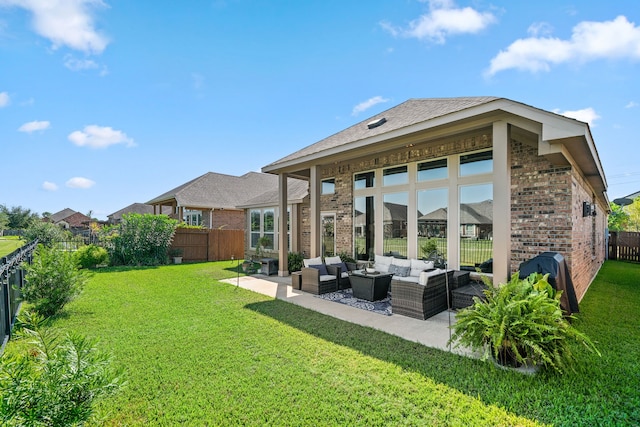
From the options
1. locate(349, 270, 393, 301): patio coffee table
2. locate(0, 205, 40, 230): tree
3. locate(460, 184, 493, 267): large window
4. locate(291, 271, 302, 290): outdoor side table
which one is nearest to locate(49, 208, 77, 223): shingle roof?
locate(0, 205, 40, 230): tree

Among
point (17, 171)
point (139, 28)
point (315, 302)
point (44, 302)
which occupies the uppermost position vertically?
point (139, 28)

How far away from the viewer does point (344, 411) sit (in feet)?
9.46

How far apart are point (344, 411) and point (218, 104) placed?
1335cm

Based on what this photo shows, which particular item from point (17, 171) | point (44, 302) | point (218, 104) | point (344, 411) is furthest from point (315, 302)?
point (17, 171)

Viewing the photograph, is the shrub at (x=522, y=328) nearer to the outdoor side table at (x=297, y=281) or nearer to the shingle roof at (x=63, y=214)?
the outdoor side table at (x=297, y=281)

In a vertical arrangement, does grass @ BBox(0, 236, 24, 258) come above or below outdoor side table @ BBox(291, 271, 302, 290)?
above

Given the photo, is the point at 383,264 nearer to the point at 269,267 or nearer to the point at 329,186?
the point at 329,186

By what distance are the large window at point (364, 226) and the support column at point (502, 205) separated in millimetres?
4392

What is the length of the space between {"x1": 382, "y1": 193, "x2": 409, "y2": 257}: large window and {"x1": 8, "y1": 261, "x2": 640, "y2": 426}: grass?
12.6 feet

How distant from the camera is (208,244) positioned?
52.9 ft

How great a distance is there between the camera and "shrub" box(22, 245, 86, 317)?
5.66 m

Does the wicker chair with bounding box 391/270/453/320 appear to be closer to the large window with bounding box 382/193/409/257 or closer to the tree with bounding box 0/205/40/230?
the large window with bounding box 382/193/409/257

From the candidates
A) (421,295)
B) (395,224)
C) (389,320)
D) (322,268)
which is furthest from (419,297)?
(395,224)

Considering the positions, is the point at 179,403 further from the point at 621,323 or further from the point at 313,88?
the point at 313,88
